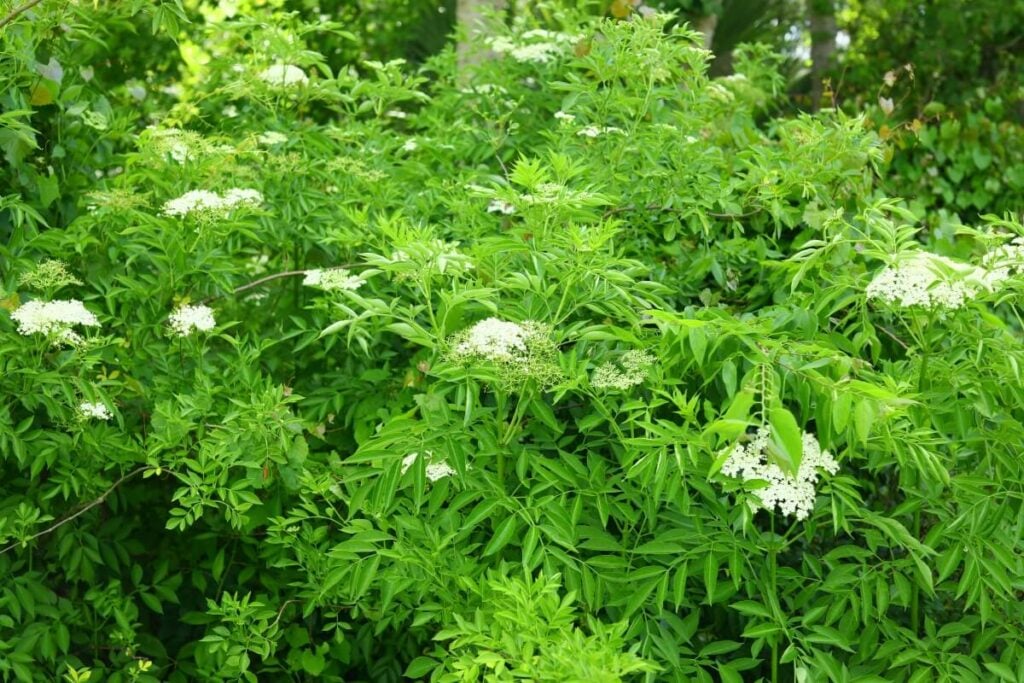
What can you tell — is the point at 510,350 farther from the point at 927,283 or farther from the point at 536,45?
the point at 536,45

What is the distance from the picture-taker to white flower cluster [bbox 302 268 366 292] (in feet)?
9.78

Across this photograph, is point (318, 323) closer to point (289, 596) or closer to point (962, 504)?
point (289, 596)

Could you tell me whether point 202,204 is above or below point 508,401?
above

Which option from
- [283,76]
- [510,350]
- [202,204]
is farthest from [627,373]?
[283,76]

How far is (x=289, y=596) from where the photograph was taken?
331 centimetres

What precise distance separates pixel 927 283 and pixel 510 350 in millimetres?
896

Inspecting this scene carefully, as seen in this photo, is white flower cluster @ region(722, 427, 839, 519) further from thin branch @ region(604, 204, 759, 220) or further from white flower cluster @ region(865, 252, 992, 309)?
thin branch @ region(604, 204, 759, 220)

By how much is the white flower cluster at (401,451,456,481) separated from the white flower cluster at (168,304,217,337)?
79 cm

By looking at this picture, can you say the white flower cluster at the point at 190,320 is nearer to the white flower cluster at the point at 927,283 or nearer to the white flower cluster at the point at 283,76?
the white flower cluster at the point at 283,76

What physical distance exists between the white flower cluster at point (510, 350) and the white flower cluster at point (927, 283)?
28.0 inches

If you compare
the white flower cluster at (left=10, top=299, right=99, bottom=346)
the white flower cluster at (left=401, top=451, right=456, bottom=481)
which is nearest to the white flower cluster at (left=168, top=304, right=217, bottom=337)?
the white flower cluster at (left=10, top=299, right=99, bottom=346)

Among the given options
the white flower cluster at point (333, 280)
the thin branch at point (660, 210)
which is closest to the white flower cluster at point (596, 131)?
the thin branch at point (660, 210)

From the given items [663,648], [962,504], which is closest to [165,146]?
[663,648]

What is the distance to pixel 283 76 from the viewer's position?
3.90 m
